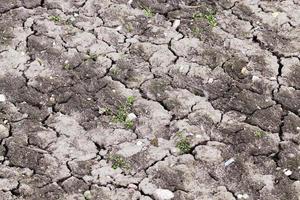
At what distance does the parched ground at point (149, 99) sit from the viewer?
347 cm

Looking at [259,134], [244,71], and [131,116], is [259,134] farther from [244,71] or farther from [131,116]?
[131,116]

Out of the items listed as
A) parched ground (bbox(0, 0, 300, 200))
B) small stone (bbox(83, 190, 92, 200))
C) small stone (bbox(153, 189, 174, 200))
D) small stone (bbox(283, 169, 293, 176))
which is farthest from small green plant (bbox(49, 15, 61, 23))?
small stone (bbox(283, 169, 293, 176))

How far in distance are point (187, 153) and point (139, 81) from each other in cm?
74

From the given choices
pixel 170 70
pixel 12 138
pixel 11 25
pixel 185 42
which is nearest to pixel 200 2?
pixel 185 42

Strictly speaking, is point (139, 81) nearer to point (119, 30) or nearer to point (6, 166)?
point (119, 30)

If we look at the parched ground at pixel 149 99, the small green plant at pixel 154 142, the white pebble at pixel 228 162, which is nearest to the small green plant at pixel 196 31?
the parched ground at pixel 149 99

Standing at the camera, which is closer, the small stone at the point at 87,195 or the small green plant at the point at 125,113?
the small stone at the point at 87,195

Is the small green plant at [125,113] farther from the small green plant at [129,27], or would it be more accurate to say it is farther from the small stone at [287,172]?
the small stone at [287,172]

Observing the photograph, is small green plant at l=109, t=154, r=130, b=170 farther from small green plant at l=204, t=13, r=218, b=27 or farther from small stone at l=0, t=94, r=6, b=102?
small green plant at l=204, t=13, r=218, b=27

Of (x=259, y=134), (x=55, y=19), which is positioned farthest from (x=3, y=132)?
(x=259, y=134)

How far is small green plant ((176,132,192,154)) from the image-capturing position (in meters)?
3.65

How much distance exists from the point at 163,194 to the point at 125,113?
2.33 feet

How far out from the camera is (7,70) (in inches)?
163

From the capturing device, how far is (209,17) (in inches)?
185
